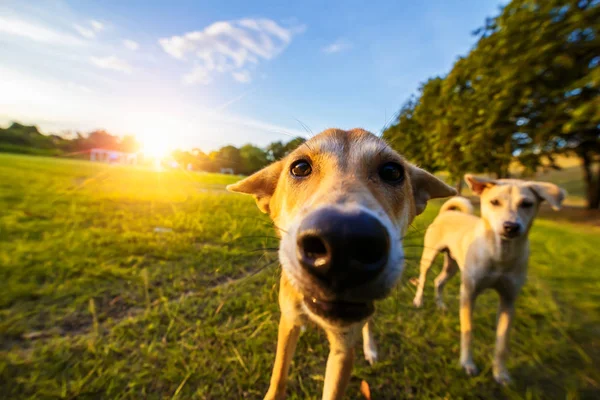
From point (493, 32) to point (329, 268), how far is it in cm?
1912

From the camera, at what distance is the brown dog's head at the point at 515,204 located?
3.17 m

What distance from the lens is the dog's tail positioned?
16.2ft

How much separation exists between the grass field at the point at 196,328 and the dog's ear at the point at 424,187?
1.21ft

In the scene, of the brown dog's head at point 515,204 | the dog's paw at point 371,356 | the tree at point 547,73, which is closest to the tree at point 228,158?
the dog's paw at point 371,356

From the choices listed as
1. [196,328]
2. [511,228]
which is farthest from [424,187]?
[196,328]

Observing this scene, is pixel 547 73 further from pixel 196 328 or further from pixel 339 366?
pixel 196 328

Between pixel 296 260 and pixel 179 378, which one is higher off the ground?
pixel 296 260

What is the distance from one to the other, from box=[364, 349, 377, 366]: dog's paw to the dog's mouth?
202 cm

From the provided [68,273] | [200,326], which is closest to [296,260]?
[200,326]

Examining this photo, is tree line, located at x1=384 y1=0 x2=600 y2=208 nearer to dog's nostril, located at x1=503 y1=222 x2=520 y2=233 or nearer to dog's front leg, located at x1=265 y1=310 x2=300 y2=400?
dog's nostril, located at x1=503 y1=222 x2=520 y2=233

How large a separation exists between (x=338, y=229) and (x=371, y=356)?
2.67 metres

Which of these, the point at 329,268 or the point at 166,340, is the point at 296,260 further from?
the point at 166,340

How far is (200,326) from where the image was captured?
314 centimetres

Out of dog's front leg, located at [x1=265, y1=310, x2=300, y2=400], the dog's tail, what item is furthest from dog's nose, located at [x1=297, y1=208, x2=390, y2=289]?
the dog's tail
